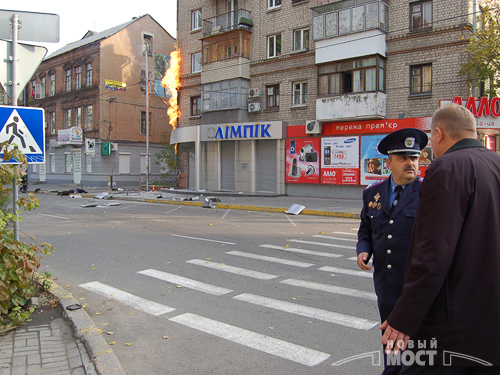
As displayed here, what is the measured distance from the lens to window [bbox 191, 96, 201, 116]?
28859mm

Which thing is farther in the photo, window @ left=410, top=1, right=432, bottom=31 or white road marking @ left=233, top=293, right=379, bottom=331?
window @ left=410, top=1, right=432, bottom=31

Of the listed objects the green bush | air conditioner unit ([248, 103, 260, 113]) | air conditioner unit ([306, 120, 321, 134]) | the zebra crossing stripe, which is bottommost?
the zebra crossing stripe

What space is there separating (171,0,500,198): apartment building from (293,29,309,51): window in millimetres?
62

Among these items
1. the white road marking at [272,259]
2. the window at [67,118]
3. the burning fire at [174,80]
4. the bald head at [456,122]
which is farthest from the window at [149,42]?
the bald head at [456,122]

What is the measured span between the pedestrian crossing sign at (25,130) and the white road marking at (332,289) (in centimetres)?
393

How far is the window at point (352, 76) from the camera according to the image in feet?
65.6

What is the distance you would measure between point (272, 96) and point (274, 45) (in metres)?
3.02

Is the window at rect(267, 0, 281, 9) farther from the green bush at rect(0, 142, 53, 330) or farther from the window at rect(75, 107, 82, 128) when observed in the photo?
the green bush at rect(0, 142, 53, 330)

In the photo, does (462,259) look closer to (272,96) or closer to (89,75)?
(272,96)

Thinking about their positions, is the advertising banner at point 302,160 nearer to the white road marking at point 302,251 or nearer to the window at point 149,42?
the white road marking at point 302,251

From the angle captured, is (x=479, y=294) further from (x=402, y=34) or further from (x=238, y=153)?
(x=238, y=153)

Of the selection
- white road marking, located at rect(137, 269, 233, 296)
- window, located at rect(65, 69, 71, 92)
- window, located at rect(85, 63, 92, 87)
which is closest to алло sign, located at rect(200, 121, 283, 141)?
window, located at rect(85, 63, 92, 87)

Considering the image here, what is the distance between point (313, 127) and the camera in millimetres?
22266

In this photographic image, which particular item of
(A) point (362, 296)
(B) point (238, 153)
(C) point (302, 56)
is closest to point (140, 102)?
(B) point (238, 153)
